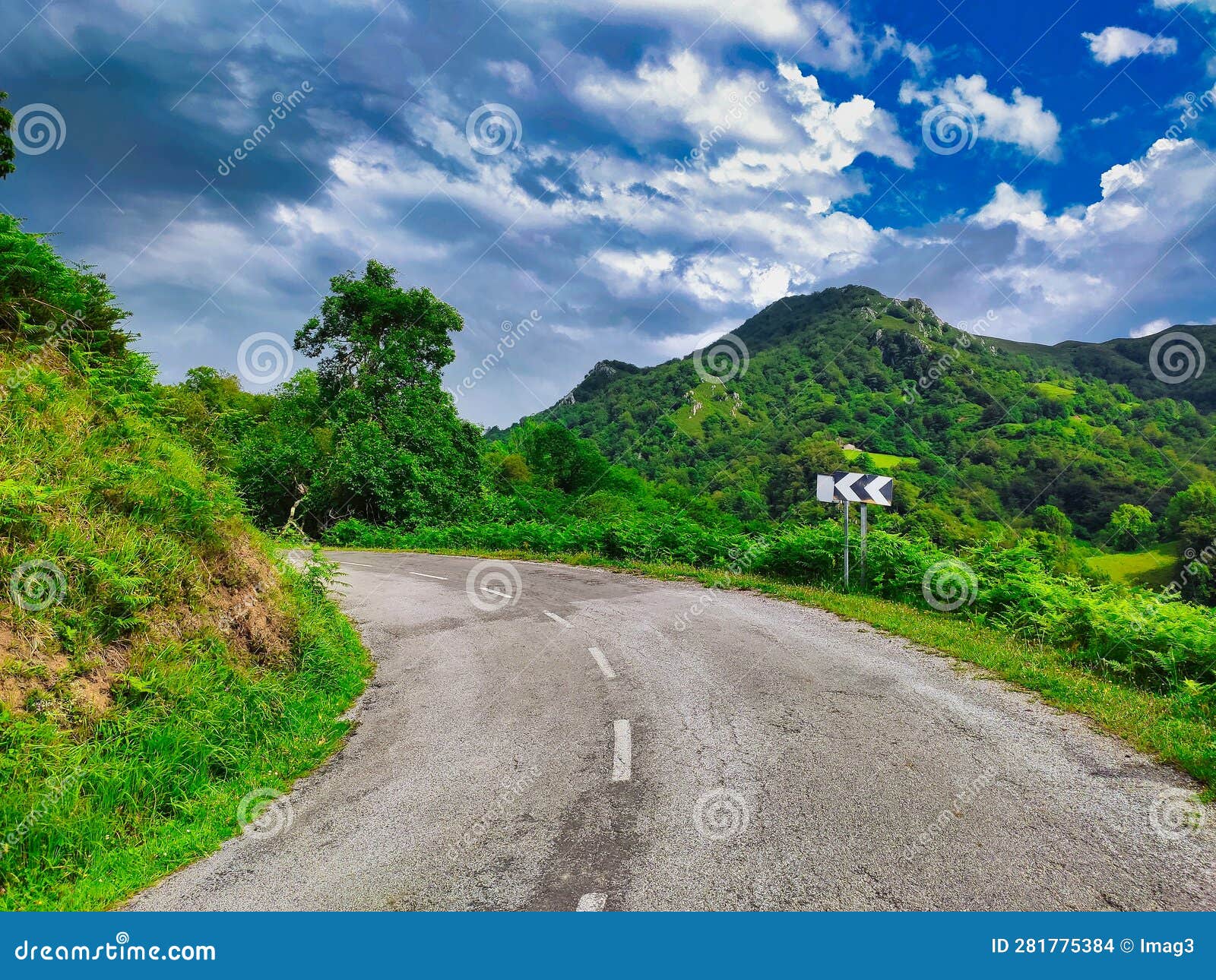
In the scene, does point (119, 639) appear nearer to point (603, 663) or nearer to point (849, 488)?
point (603, 663)

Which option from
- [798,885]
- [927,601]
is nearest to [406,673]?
[798,885]

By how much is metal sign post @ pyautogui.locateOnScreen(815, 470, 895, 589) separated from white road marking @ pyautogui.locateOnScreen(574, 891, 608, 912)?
9.73 m

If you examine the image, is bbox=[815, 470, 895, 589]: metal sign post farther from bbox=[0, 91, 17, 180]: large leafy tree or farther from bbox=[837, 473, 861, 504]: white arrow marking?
bbox=[0, 91, 17, 180]: large leafy tree

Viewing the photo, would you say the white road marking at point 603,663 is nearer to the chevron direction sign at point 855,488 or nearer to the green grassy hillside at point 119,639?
the green grassy hillside at point 119,639

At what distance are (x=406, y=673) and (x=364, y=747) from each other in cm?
237

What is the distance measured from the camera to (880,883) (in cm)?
323

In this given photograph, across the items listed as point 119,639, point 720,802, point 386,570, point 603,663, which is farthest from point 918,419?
point 119,639

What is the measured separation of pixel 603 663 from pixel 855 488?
6.66m

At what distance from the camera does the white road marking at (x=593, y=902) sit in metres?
3.18

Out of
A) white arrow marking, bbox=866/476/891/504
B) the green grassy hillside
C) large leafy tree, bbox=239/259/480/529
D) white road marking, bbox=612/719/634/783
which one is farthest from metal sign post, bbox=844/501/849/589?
large leafy tree, bbox=239/259/480/529

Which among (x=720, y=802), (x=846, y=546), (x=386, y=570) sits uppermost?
(x=846, y=546)

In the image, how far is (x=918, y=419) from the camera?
7856cm

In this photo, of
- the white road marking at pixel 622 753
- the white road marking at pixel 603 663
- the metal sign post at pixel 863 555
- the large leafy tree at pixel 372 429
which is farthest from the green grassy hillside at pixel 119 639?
the large leafy tree at pixel 372 429

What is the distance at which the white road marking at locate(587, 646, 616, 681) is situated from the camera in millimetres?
7339
